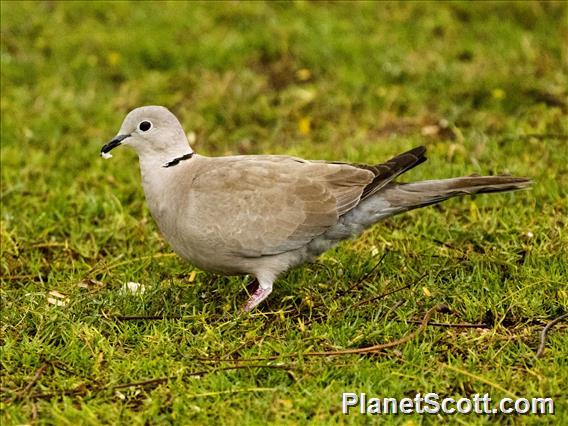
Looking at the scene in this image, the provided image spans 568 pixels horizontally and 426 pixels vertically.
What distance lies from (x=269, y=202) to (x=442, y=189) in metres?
0.89

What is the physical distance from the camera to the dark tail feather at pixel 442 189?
470 centimetres

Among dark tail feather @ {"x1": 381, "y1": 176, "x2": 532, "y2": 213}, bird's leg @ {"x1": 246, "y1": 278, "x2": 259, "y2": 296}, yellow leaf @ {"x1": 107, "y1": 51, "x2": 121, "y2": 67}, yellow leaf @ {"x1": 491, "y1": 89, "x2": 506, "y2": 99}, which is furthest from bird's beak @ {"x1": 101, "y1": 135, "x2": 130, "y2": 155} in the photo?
yellow leaf @ {"x1": 491, "y1": 89, "x2": 506, "y2": 99}

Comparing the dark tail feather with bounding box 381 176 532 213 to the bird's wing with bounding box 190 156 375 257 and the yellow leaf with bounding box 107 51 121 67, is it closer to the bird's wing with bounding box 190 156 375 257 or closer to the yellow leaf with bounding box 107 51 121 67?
the bird's wing with bounding box 190 156 375 257

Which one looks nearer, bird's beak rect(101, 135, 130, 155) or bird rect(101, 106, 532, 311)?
bird rect(101, 106, 532, 311)

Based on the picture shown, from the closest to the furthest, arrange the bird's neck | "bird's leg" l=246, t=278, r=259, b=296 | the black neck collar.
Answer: the bird's neck < the black neck collar < "bird's leg" l=246, t=278, r=259, b=296

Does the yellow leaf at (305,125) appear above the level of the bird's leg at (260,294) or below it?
above

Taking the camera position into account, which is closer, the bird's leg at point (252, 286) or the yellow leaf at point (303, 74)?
the bird's leg at point (252, 286)

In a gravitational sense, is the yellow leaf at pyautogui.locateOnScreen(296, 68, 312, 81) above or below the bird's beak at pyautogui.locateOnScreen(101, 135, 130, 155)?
below

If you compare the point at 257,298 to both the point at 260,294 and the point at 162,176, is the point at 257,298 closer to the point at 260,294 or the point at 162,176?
the point at 260,294

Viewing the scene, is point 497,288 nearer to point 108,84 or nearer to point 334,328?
point 334,328

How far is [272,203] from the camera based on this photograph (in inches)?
184

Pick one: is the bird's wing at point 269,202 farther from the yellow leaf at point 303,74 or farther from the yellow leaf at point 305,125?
the yellow leaf at point 303,74

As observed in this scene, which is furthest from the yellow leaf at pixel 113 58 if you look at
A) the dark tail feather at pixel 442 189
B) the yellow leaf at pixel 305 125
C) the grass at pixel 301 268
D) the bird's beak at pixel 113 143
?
the dark tail feather at pixel 442 189

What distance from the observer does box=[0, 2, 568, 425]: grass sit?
4.05 metres
